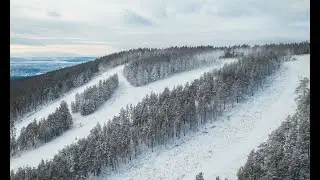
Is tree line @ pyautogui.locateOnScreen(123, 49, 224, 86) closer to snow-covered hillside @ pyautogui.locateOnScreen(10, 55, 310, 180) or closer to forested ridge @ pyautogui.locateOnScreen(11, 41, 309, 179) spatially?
snow-covered hillside @ pyautogui.locateOnScreen(10, 55, 310, 180)

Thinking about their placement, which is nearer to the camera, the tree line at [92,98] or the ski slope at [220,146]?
the ski slope at [220,146]

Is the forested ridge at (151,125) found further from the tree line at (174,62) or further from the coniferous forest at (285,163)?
A: the coniferous forest at (285,163)

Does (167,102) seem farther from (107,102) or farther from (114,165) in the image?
(107,102)

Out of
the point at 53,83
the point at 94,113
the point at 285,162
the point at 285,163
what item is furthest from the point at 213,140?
the point at 53,83

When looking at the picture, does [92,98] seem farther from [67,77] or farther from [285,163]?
[285,163]

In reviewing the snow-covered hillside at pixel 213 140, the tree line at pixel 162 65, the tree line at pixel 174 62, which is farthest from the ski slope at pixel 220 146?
the tree line at pixel 162 65
